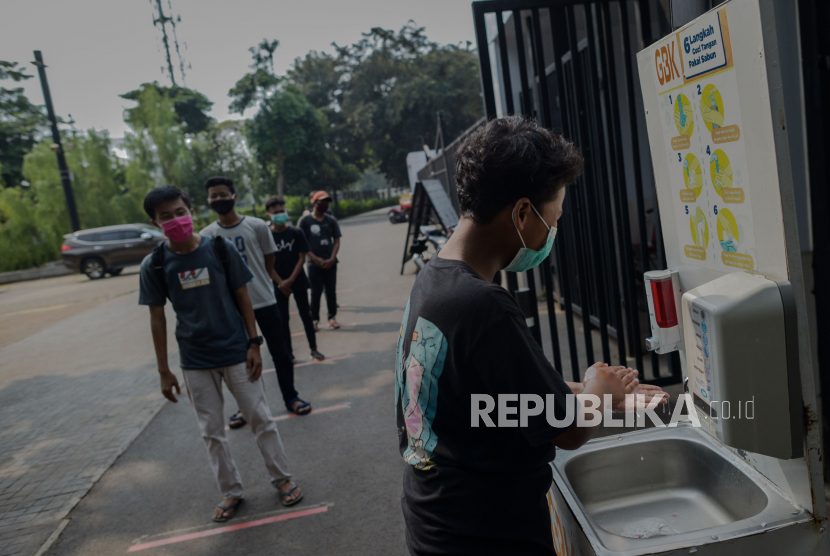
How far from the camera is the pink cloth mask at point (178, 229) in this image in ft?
11.7

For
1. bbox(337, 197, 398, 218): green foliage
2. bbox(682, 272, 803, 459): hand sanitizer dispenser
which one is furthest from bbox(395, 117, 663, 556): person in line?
bbox(337, 197, 398, 218): green foliage

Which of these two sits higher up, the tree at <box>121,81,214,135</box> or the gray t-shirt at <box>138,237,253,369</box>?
the tree at <box>121,81,214,135</box>

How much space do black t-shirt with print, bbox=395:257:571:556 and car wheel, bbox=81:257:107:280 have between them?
71.3 ft

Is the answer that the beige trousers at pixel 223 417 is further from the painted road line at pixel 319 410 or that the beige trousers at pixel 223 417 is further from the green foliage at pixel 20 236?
the green foliage at pixel 20 236

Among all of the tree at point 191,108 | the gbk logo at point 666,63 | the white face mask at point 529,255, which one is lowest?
the white face mask at point 529,255

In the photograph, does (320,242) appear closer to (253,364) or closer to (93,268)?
(253,364)

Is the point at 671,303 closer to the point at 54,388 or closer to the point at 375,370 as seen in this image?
the point at 375,370

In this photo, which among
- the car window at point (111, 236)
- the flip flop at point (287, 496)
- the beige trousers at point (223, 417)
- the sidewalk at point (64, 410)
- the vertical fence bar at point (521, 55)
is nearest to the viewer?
the vertical fence bar at point (521, 55)

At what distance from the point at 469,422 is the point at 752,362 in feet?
2.32

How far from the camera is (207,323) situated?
3635 millimetres

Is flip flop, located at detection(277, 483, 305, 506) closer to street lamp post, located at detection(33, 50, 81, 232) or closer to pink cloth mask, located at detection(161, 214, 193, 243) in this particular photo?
pink cloth mask, located at detection(161, 214, 193, 243)

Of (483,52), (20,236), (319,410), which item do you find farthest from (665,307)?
(20,236)

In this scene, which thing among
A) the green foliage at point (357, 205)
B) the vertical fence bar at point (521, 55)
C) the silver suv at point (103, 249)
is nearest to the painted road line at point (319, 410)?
the vertical fence bar at point (521, 55)

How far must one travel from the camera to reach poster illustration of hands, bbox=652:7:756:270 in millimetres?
1509
